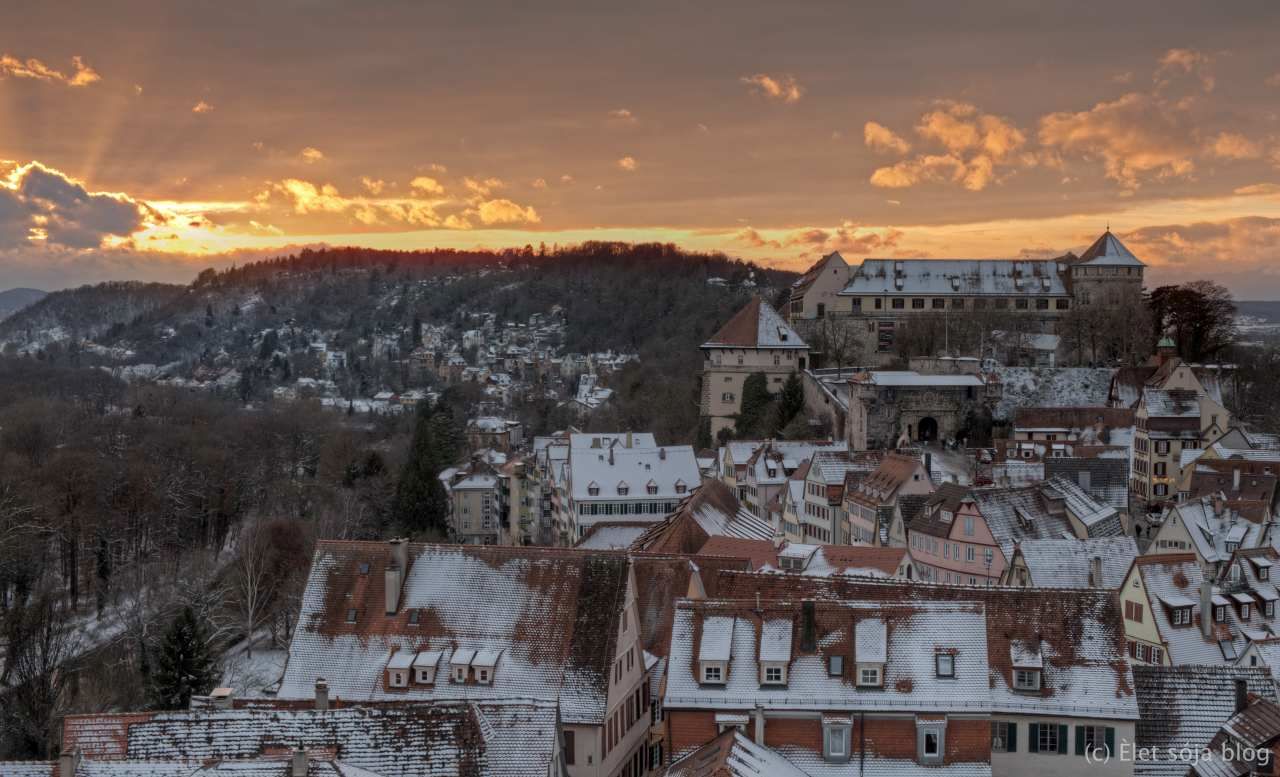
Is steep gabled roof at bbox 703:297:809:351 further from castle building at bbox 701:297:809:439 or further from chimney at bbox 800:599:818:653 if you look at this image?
chimney at bbox 800:599:818:653

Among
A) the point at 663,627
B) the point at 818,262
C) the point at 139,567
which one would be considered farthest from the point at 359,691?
the point at 818,262

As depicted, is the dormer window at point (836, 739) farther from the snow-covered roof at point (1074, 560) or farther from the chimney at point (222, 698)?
the snow-covered roof at point (1074, 560)

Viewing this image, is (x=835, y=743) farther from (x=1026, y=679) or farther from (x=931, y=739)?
(x=1026, y=679)

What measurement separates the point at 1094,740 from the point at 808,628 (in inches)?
239

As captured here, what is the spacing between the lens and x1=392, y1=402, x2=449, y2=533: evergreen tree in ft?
261

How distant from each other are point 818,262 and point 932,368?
20.8 m

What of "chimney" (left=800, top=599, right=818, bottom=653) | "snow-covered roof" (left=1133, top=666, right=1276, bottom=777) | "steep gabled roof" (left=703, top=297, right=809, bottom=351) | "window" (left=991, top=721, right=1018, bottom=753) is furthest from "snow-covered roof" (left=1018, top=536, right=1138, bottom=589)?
"steep gabled roof" (left=703, top=297, right=809, bottom=351)

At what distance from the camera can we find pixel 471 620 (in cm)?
3072

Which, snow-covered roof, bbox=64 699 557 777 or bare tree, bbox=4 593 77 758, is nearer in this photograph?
snow-covered roof, bbox=64 699 557 777

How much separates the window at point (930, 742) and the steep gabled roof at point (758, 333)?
197 feet

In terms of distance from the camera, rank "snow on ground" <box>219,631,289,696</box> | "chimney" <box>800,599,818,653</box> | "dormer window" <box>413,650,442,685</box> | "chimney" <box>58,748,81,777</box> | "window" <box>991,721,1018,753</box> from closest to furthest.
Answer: "chimney" <box>58,748,81,777</box>
"window" <box>991,721,1018,753</box>
"chimney" <box>800,599,818,653</box>
"dormer window" <box>413,650,442,685</box>
"snow on ground" <box>219,631,289,696</box>

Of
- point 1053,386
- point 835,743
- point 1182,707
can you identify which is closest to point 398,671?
point 835,743

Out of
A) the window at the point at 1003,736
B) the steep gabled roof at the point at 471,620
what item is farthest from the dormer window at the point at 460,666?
the window at the point at 1003,736

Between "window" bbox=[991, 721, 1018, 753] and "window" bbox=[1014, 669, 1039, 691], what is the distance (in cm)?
79
